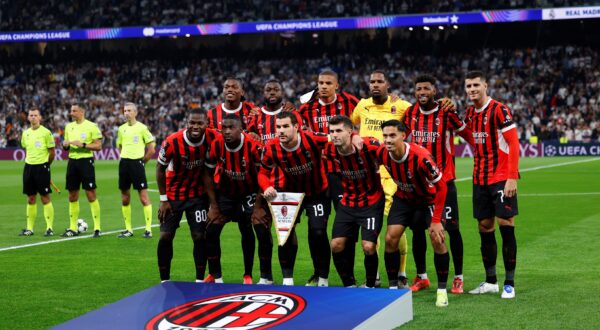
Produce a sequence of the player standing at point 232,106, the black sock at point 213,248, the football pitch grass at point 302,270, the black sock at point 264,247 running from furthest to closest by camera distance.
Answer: the player standing at point 232,106
the black sock at point 213,248
the black sock at point 264,247
the football pitch grass at point 302,270

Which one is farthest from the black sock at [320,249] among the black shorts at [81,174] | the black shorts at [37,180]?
the black shorts at [37,180]

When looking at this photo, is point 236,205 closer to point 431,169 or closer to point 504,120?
point 431,169

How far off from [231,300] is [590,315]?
10.4 feet

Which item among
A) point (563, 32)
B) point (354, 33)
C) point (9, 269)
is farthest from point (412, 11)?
point (9, 269)

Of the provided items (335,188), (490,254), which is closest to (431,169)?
(490,254)

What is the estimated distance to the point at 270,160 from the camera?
8711 millimetres

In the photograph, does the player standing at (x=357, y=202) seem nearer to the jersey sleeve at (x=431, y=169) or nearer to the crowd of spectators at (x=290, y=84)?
the jersey sleeve at (x=431, y=169)

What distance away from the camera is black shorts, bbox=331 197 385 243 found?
328 inches

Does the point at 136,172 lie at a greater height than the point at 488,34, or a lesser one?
lesser

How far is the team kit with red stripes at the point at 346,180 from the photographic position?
8242 millimetres

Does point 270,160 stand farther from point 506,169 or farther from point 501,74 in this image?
point 501,74

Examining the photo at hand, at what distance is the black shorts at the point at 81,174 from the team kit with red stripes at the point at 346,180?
526cm

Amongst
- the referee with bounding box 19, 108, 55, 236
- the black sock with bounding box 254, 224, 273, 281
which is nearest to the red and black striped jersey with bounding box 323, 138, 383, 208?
the black sock with bounding box 254, 224, 273, 281

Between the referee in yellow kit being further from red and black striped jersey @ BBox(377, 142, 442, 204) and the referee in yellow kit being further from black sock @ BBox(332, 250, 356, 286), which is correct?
red and black striped jersey @ BBox(377, 142, 442, 204)
